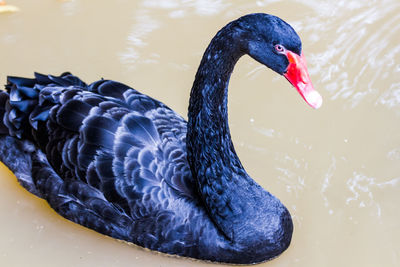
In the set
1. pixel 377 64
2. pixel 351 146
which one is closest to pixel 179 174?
pixel 351 146

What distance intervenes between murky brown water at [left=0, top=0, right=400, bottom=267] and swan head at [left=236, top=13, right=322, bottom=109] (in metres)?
1.06

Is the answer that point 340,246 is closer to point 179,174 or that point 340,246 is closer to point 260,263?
point 260,263

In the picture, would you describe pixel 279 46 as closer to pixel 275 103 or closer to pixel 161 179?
pixel 161 179

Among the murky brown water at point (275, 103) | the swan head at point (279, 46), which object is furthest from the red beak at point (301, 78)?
the murky brown water at point (275, 103)

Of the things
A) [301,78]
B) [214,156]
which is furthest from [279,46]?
[214,156]

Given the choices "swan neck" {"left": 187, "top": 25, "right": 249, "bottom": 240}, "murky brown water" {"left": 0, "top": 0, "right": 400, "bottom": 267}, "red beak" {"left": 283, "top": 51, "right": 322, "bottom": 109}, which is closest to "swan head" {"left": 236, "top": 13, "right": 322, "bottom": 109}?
"red beak" {"left": 283, "top": 51, "right": 322, "bottom": 109}

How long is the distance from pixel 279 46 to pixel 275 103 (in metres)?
1.41

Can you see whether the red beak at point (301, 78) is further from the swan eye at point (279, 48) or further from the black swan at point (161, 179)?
the black swan at point (161, 179)

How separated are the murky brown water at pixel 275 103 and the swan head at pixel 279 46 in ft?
3.47

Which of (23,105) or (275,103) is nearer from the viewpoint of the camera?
(23,105)

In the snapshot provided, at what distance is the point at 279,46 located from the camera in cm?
269

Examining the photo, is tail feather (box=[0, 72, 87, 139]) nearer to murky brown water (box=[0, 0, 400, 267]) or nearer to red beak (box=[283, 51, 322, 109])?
murky brown water (box=[0, 0, 400, 267])

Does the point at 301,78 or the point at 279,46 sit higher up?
the point at 279,46

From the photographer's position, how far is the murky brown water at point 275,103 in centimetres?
344
